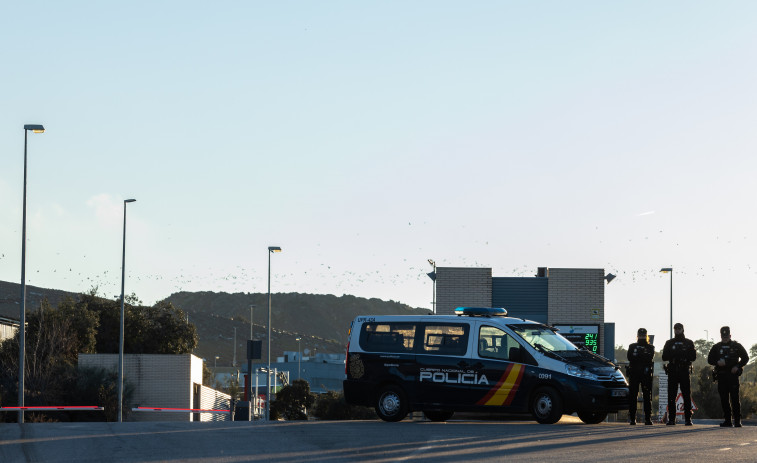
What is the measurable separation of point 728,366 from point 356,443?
8829 millimetres

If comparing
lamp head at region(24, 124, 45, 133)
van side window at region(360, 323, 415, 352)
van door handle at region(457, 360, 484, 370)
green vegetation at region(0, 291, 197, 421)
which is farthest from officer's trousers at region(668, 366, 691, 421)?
green vegetation at region(0, 291, 197, 421)

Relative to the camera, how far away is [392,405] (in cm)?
2141

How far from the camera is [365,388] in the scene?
21.8m

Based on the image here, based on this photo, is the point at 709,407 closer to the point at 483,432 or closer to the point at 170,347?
the point at 170,347

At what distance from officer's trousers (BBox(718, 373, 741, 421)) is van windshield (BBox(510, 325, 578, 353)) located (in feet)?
8.86

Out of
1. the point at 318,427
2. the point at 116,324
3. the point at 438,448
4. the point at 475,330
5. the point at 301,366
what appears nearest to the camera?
the point at 438,448

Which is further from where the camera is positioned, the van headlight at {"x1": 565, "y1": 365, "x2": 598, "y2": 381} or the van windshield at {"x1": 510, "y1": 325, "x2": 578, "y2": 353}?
Result: the van windshield at {"x1": 510, "y1": 325, "x2": 578, "y2": 353}

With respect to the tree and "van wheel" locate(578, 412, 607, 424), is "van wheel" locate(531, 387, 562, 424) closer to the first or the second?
"van wheel" locate(578, 412, 607, 424)

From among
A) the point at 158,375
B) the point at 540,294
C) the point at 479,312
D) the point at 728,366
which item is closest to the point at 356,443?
the point at 479,312

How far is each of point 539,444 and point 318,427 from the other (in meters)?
3.99

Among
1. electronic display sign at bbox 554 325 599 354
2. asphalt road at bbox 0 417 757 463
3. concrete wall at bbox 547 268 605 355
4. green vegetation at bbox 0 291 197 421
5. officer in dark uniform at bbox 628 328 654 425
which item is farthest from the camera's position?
green vegetation at bbox 0 291 197 421

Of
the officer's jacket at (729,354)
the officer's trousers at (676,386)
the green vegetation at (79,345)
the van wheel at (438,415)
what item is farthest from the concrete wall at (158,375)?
the officer's jacket at (729,354)

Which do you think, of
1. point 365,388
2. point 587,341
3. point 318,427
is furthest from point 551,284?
point 318,427

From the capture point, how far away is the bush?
6225cm
